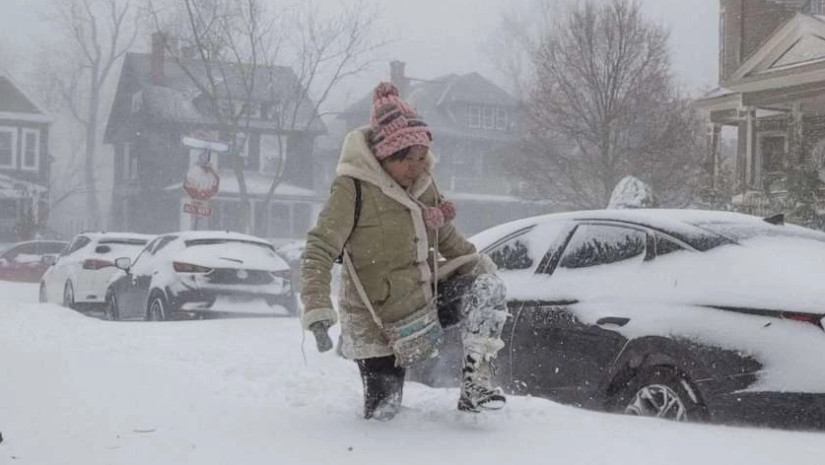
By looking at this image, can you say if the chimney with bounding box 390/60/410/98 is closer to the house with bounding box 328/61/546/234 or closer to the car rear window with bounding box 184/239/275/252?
the house with bounding box 328/61/546/234

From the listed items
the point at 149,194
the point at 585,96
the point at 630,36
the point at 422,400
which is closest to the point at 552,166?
the point at 585,96

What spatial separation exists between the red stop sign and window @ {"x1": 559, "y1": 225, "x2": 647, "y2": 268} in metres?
12.8

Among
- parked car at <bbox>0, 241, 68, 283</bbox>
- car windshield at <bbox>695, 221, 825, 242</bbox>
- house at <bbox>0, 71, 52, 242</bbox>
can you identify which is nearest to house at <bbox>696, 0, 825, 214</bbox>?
car windshield at <bbox>695, 221, 825, 242</bbox>

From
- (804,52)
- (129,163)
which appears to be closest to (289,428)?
(804,52)

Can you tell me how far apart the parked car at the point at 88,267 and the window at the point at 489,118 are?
39.8 meters

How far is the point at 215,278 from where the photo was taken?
11258mm

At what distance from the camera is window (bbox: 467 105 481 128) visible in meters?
54.2

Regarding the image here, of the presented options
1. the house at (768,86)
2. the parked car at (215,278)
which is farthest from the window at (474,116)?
the parked car at (215,278)

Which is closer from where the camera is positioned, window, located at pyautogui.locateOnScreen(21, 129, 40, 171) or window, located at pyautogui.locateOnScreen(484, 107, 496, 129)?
window, located at pyautogui.locateOnScreen(21, 129, 40, 171)

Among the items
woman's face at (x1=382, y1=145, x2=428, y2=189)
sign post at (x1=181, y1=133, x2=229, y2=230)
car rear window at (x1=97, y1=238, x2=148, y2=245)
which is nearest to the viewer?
woman's face at (x1=382, y1=145, x2=428, y2=189)

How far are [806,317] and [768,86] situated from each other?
2075 cm

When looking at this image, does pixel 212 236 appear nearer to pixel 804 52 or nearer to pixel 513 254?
pixel 513 254

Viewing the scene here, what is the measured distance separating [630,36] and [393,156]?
69.8 ft

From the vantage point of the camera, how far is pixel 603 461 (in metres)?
3.50
